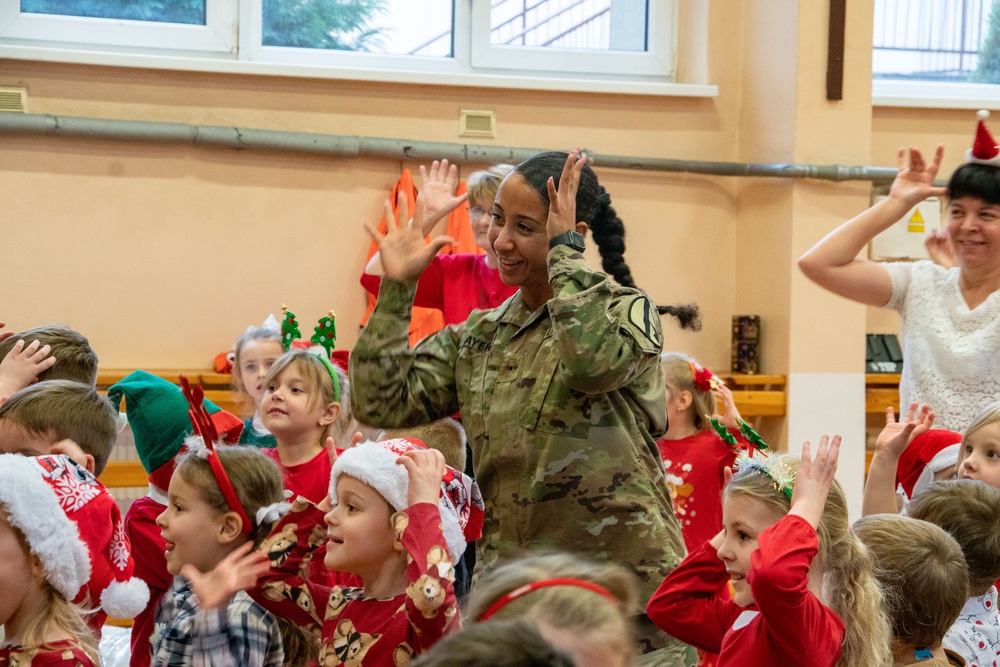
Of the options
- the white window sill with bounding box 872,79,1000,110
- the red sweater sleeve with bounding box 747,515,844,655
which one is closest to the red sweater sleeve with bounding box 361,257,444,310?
the red sweater sleeve with bounding box 747,515,844,655

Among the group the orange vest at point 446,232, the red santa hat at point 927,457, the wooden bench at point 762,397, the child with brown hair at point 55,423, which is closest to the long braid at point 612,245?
the red santa hat at point 927,457

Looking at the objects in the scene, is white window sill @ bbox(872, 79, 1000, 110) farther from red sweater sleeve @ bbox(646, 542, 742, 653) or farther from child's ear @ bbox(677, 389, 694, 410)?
red sweater sleeve @ bbox(646, 542, 742, 653)

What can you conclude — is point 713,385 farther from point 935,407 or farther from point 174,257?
point 174,257

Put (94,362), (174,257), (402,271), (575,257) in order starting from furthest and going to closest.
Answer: (174,257) → (94,362) → (402,271) → (575,257)

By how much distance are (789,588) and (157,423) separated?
1593mm

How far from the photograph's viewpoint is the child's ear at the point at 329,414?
2883 millimetres

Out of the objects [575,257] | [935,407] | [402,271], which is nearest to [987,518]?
[935,407]

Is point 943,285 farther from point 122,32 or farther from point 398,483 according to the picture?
point 122,32

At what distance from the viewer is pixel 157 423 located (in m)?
2.66

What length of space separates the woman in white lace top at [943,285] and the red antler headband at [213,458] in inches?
63.9

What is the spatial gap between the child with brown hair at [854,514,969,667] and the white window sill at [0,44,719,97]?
3.32 meters

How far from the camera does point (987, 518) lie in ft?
7.35

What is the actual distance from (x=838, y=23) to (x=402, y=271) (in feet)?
11.8

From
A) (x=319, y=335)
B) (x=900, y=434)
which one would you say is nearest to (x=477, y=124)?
(x=319, y=335)
